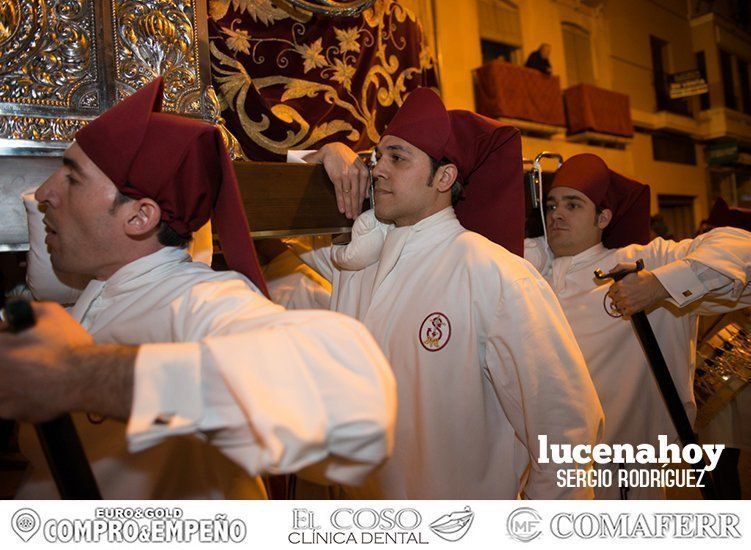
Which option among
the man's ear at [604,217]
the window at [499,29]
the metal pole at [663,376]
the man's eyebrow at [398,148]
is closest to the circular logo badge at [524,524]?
the metal pole at [663,376]

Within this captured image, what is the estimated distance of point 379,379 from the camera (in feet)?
2.77

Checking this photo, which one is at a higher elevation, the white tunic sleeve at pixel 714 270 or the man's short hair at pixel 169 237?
the man's short hair at pixel 169 237

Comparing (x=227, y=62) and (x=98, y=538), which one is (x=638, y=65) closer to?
(x=227, y=62)

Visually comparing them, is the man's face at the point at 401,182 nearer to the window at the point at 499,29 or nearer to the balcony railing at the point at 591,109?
the window at the point at 499,29

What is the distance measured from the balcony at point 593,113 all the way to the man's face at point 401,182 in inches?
213

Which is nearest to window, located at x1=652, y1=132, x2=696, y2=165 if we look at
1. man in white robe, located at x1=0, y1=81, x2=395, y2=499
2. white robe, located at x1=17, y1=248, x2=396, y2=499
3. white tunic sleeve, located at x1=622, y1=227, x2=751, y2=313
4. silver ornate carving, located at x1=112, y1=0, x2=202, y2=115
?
white tunic sleeve, located at x1=622, y1=227, x2=751, y2=313

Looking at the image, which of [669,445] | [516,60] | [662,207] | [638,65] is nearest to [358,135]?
[669,445]

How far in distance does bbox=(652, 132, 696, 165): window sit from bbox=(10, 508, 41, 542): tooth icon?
8656mm

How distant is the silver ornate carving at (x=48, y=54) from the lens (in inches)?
60.0

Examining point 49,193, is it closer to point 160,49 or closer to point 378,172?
point 160,49

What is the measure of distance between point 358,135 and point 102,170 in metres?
1.67

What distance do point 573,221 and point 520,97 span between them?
3527 mm

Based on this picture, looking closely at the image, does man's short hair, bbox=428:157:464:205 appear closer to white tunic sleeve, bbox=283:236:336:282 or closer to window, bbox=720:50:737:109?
white tunic sleeve, bbox=283:236:336:282

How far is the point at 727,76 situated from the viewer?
699cm
